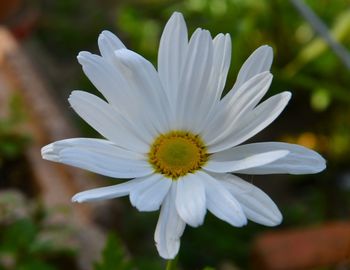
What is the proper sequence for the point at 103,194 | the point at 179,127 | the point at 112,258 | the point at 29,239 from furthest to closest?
the point at 29,239, the point at 112,258, the point at 179,127, the point at 103,194

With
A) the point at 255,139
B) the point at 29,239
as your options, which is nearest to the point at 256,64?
the point at 29,239

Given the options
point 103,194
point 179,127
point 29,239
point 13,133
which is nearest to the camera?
point 103,194

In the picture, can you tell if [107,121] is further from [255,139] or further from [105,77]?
[255,139]

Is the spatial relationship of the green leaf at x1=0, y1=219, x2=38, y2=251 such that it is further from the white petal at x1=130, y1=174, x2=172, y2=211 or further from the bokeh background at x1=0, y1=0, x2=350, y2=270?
the white petal at x1=130, y1=174, x2=172, y2=211

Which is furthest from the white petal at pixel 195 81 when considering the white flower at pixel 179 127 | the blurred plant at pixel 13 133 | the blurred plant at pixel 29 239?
the blurred plant at pixel 13 133

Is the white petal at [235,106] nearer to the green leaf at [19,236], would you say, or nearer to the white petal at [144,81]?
the white petal at [144,81]

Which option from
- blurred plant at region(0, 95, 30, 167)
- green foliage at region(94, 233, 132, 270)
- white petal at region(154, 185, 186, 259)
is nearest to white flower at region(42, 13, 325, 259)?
white petal at region(154, 185, 186, 259)
